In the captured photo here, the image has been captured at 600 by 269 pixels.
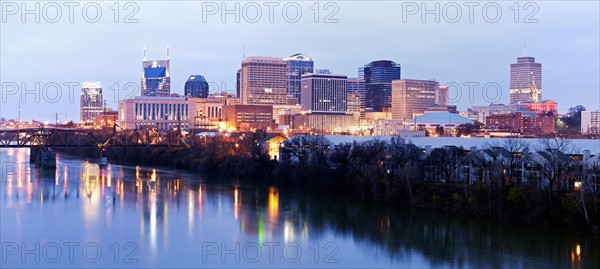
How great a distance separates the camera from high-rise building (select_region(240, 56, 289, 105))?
8388 centimetres

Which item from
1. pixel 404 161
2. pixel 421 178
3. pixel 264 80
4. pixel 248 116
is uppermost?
pixel 264 80

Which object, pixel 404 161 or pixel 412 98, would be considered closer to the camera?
pixel 404 161

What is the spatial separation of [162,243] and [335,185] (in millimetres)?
7585

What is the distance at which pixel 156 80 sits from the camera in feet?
327

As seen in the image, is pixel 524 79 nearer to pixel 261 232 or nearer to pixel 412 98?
pixel 412 98

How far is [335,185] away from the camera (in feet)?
61.5

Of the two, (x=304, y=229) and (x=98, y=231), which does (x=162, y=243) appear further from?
(x=304, y=229)

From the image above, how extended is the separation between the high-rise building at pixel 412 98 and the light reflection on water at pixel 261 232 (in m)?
61.1

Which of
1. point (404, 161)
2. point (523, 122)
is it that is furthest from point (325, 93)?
point (404, 161)

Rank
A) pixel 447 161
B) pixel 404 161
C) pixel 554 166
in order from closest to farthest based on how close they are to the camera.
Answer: pixel 554 166
pixel 447 161
pixel 404 161

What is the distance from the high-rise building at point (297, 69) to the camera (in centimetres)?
9412

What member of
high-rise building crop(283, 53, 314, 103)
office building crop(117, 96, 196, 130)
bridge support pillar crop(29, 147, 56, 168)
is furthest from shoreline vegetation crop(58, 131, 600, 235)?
high-rise building crop(283, 53, 314, 103)

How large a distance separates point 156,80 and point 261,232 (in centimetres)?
8917

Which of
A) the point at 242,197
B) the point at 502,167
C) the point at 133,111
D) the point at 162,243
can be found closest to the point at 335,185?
the point at 242,197
